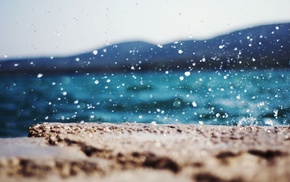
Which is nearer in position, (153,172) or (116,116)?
(153,172)

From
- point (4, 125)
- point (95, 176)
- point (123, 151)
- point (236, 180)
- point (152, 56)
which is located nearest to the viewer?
point (236, 180)

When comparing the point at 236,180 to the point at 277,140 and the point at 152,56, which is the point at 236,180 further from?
the point at 152,56

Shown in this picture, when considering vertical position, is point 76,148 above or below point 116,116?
below

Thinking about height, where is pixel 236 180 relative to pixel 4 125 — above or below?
below

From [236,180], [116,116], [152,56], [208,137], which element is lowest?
[236,180]

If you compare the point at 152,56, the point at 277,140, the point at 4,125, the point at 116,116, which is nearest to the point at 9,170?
the point at 277,140

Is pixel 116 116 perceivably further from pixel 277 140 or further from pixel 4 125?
pixel 277 140

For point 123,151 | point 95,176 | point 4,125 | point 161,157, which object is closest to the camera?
point 95,176

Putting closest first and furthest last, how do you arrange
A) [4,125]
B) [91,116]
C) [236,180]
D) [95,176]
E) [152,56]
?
[236,180]
[95,176]
[4,125]
[91,116]
[152,56]

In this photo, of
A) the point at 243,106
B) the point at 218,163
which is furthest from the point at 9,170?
the point at 243,106
